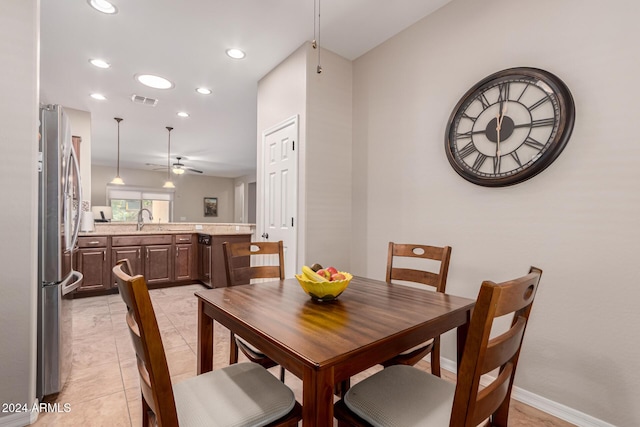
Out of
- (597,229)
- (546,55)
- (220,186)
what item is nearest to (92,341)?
(597,229)

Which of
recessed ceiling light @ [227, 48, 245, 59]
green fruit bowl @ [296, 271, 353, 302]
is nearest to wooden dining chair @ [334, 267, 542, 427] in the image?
green fruit bowl @ [296, 271, 353, 302]

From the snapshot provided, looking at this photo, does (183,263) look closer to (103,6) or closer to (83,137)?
(83,137)

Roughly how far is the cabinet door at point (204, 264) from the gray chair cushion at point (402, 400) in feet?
13.0

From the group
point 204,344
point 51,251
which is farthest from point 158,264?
point 204,344

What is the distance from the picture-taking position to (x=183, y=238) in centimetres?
503

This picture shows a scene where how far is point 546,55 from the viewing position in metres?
1.83

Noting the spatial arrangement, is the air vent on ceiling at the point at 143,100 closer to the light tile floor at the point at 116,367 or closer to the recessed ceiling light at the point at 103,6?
the recessed ceiling light at the point at 103,6

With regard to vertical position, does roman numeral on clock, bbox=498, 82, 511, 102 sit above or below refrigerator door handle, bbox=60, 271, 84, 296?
above

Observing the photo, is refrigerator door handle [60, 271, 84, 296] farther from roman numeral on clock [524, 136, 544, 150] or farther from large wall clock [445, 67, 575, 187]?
roman numeral on clock [524, 136, 544, 150]

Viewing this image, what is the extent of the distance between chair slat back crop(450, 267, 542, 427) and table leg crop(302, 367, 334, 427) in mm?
318

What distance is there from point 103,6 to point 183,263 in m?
3.61

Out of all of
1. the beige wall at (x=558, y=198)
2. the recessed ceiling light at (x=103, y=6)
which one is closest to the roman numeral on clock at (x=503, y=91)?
the beige wall at (x=558, y=198)

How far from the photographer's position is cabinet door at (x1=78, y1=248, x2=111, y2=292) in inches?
165

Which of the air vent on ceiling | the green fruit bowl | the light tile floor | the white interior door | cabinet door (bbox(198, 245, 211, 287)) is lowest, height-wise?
the light tile floor
